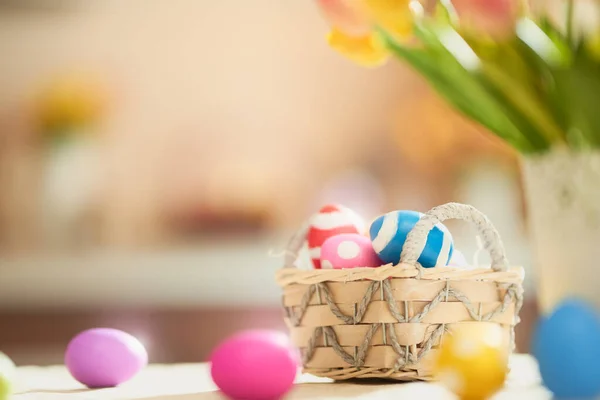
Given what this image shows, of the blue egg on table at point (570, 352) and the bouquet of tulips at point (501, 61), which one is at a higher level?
the bouquet of tulips at point (501, 61)

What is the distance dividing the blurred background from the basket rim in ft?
5.08

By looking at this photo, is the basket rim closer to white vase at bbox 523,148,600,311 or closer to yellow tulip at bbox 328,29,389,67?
white vase at bbox 523,148,600,311

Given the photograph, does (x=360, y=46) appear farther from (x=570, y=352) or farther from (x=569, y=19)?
(x=570, y=352)

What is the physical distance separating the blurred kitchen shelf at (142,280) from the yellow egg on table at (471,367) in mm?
1655

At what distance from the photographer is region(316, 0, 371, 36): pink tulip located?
77 centimetres

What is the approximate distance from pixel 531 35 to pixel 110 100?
2.04m

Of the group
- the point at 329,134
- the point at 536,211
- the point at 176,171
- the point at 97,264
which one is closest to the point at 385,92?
the point at 329,134

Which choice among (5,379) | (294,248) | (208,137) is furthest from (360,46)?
(208,137)

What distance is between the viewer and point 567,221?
798 millimetres

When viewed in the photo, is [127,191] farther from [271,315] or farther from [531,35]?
[531,35]

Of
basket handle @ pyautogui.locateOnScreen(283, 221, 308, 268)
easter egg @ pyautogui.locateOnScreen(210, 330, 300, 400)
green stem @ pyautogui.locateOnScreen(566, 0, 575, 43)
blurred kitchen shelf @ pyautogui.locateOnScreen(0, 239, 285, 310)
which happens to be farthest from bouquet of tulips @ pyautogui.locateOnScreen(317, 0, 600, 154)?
blurred kitchen shelf @ pyautogui.locateOnScreen(0, 239, 285, 310)

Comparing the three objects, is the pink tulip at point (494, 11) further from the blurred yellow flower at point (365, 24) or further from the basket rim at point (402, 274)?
the basket rim at point (402, 274)

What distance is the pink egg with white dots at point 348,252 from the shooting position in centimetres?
83

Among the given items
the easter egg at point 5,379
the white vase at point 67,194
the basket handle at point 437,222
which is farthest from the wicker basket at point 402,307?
the white vase at point 67,194
